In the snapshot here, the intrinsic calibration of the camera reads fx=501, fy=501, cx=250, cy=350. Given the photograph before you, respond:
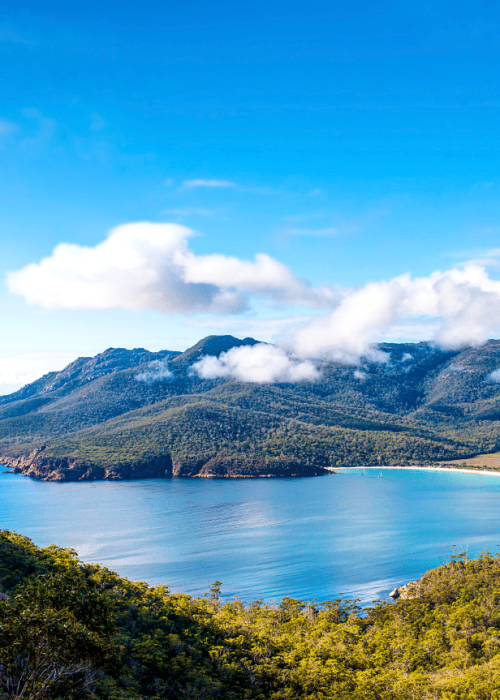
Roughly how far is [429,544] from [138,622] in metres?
59.1

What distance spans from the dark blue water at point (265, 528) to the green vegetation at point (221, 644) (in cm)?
1410

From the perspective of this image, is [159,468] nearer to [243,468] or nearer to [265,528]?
[243,468]

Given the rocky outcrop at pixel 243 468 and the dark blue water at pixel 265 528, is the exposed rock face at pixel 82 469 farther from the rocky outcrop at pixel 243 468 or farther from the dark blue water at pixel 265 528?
the dark blue water at pixel 265 528

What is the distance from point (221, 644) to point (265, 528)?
191 ft

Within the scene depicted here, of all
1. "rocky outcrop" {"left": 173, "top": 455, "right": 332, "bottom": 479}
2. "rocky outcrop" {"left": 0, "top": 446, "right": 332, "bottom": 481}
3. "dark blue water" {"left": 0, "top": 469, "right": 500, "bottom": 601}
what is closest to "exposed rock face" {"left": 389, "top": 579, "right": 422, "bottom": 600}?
"dark blue water" {"left": 0, "top": 469, "right": 500, "bottom": 601}

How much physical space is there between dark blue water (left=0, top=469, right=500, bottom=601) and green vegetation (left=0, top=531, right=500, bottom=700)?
1410 centimetres

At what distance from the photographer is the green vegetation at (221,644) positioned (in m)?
15.0

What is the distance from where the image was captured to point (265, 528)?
90.9m

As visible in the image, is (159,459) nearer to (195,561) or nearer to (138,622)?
(195,561)

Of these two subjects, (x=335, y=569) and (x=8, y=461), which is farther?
(x=8, y=461)

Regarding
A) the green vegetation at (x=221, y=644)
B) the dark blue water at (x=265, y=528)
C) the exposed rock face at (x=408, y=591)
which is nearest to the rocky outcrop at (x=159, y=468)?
the dark blue water at (x=265, y=528)

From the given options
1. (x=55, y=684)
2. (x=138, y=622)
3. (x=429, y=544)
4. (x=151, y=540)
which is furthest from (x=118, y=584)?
(x=429, y=544)

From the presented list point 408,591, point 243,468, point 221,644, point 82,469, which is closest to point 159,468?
point 82,469

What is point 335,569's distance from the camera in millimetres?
65125
